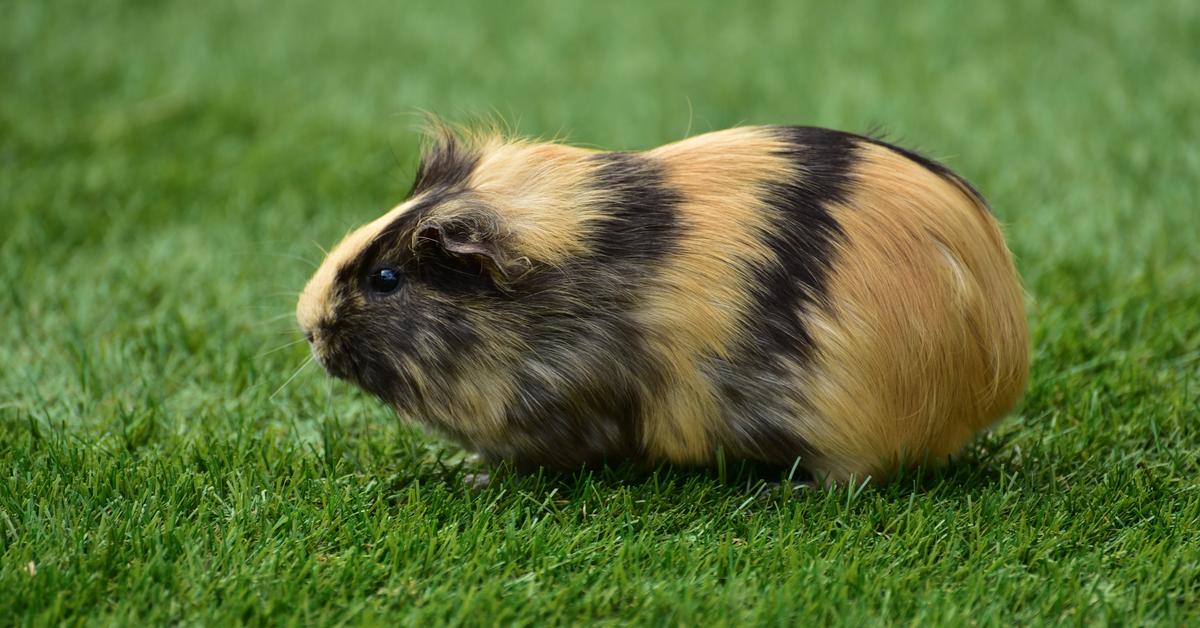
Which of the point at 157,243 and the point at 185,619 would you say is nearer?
the point at 185,619

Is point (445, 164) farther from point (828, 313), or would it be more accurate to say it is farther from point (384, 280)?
point (828, 313)

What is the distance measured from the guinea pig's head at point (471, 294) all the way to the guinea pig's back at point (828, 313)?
25 centimetres

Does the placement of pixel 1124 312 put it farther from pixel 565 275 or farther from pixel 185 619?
pixel 185 619

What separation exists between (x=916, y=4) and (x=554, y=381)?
252 inches

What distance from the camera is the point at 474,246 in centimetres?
324

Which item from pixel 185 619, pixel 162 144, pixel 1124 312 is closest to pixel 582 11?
pixel 162 144

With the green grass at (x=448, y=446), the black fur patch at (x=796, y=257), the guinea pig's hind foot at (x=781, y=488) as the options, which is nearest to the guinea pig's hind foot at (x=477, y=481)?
the green grass at (x=448, y=446)

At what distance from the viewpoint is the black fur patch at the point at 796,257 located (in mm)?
3195

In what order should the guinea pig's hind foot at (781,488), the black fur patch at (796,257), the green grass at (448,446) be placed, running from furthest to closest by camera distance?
the guinea pig's hind foot at (781,488)
the black fur patch at (796,257)
the green grass at (448,446)

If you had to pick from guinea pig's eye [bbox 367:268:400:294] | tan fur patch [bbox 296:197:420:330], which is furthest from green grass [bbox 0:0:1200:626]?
guinea pig's eye [bbox 367:268:400:294]

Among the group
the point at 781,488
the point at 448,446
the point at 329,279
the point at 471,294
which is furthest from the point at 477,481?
the point at 781,488

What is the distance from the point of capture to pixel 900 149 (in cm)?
349

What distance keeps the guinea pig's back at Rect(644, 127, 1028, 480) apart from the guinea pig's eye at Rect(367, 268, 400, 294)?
28.0 inches

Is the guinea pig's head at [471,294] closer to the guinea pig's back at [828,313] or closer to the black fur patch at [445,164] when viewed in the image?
the black fur patch at [445,164]
